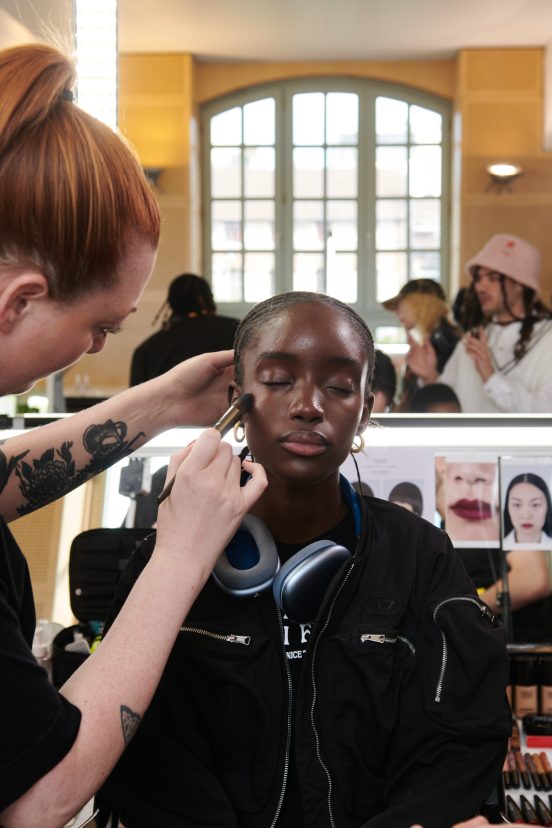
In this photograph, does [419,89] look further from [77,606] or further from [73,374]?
[77,606]

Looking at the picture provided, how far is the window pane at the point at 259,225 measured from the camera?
7.74 m

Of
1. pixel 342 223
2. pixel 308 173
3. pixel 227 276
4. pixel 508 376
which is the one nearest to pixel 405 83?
pixel 308 173

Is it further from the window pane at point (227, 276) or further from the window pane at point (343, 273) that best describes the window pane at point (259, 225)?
the window pane at point (343, 273)

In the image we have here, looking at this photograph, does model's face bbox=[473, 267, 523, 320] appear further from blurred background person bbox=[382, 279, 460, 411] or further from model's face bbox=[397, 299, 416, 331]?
model's face bbox=[397, 299, 416, 331]

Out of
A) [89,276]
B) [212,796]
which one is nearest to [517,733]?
[212,796]

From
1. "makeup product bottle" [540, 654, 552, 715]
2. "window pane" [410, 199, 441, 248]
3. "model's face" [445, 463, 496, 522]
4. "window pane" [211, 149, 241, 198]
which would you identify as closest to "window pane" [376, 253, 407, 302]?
"window pane" [410, 199, 441, 248]

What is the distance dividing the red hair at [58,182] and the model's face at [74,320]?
0.05ft

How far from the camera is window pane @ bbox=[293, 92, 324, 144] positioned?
25.2 ft

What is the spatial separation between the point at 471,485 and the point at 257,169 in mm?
6659

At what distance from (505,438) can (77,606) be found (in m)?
0.77

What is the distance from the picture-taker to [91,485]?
5.12ft

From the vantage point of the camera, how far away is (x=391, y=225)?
7707 mm

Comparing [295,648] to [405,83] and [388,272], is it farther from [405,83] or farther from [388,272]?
[405,83]

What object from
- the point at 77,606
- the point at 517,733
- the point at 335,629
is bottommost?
the point at 517,733
